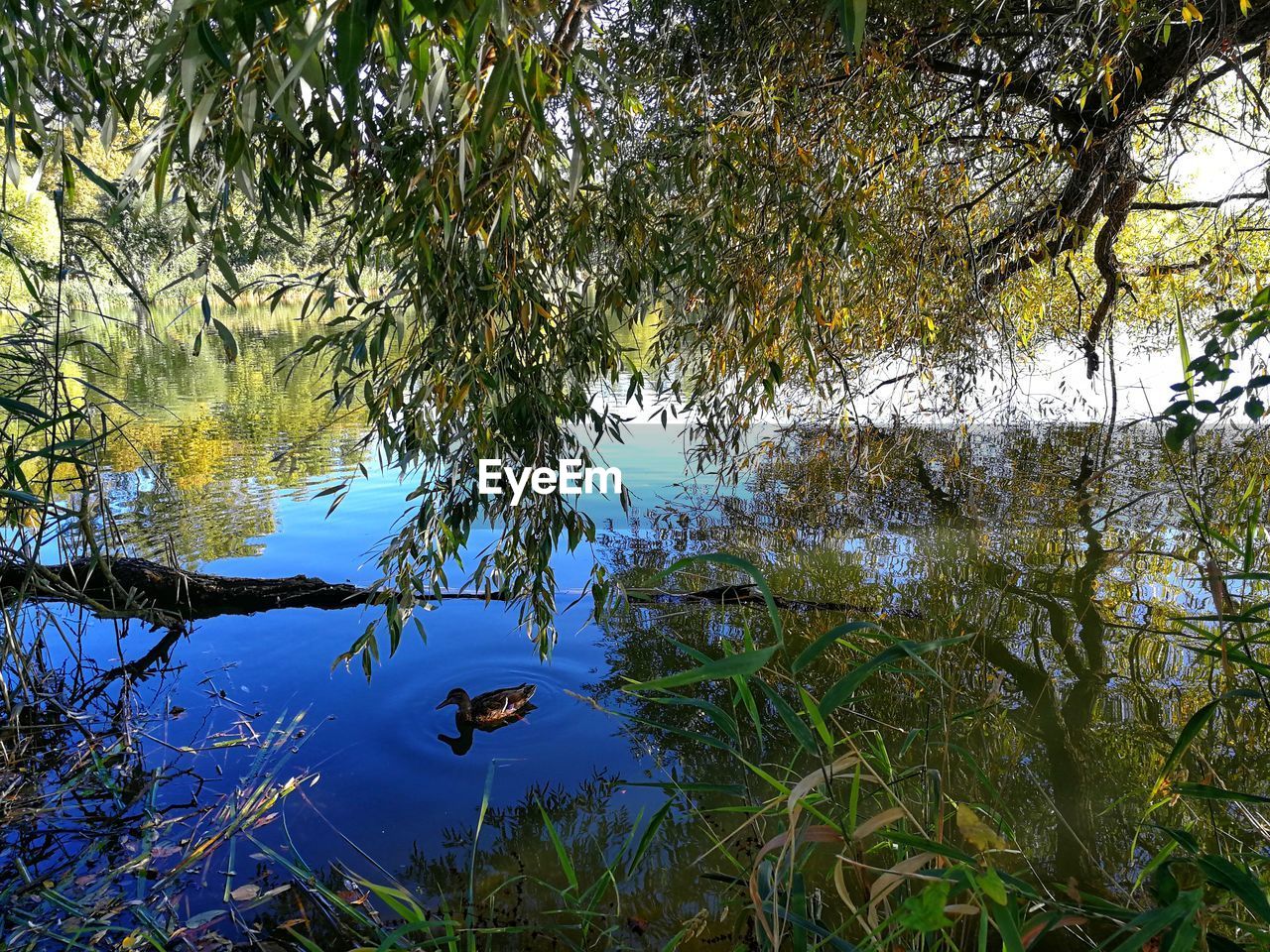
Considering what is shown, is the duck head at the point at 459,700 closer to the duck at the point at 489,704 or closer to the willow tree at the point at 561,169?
the duck at the point at 489,704

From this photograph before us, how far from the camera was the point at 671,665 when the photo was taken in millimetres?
3680

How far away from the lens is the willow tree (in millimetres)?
1504

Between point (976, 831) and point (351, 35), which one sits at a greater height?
point (351, 35)

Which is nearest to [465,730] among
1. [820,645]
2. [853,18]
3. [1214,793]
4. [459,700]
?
[459,700]

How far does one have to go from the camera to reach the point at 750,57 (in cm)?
344

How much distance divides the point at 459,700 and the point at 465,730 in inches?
4.4

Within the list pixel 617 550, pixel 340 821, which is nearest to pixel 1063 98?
pixel 617 550

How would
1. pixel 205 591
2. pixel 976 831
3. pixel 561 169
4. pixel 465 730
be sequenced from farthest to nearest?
pixel 205 591 < pixel 465 730 < pixel 561 169 < pixel 976 831

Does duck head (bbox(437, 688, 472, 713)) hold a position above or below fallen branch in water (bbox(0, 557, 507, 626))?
below

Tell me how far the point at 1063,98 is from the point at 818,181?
8.93 ft

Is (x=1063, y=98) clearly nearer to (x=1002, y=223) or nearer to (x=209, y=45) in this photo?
(x=1002, y=223)

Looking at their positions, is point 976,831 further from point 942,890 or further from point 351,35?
point 351,35

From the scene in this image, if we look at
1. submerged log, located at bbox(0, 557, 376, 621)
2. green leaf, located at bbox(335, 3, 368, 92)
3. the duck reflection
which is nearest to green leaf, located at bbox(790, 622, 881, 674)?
green leaf, located at bbox(335, 3, 368, 92)

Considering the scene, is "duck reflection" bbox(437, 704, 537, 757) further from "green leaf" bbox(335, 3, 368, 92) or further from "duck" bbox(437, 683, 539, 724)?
"green leaf" bbox(335, 3, 368, 92)
